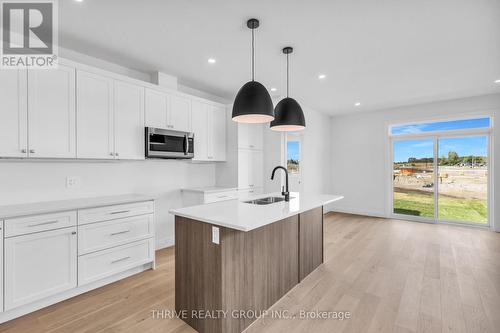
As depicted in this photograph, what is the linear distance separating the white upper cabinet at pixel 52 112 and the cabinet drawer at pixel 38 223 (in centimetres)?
63

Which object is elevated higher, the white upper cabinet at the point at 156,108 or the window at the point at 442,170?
the white upper cabinet at the point at 156,108

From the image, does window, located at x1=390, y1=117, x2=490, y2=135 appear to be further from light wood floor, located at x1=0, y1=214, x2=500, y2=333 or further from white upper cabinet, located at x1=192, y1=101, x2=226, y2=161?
white upper cabinet, located at x1=192, y1=101, x2=226, y2=161

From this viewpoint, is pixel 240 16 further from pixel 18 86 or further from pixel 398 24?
pixel 18 86

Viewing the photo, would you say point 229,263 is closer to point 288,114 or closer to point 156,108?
point 288,114

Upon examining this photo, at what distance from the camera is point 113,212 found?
266cm

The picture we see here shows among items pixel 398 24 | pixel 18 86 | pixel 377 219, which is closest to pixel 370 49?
pixel 398 24

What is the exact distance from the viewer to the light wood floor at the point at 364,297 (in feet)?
6.53

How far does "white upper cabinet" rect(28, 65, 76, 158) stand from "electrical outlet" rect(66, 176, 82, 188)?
410mm

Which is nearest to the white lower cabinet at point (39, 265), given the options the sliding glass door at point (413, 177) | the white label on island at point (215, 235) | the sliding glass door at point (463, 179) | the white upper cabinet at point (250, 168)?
the white label on island at point (215, 235)

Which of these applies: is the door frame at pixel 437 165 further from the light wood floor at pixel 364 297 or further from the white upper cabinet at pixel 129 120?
the white upper cabinet at pixel 129 120

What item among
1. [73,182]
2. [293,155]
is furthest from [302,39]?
[293,155]

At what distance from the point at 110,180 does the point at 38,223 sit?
42.4 inches

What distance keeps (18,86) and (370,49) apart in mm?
3778

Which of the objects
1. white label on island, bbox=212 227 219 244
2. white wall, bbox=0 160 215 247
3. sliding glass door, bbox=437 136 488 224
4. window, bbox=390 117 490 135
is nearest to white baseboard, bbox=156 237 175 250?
white wall, bbox=0 160 215 247
